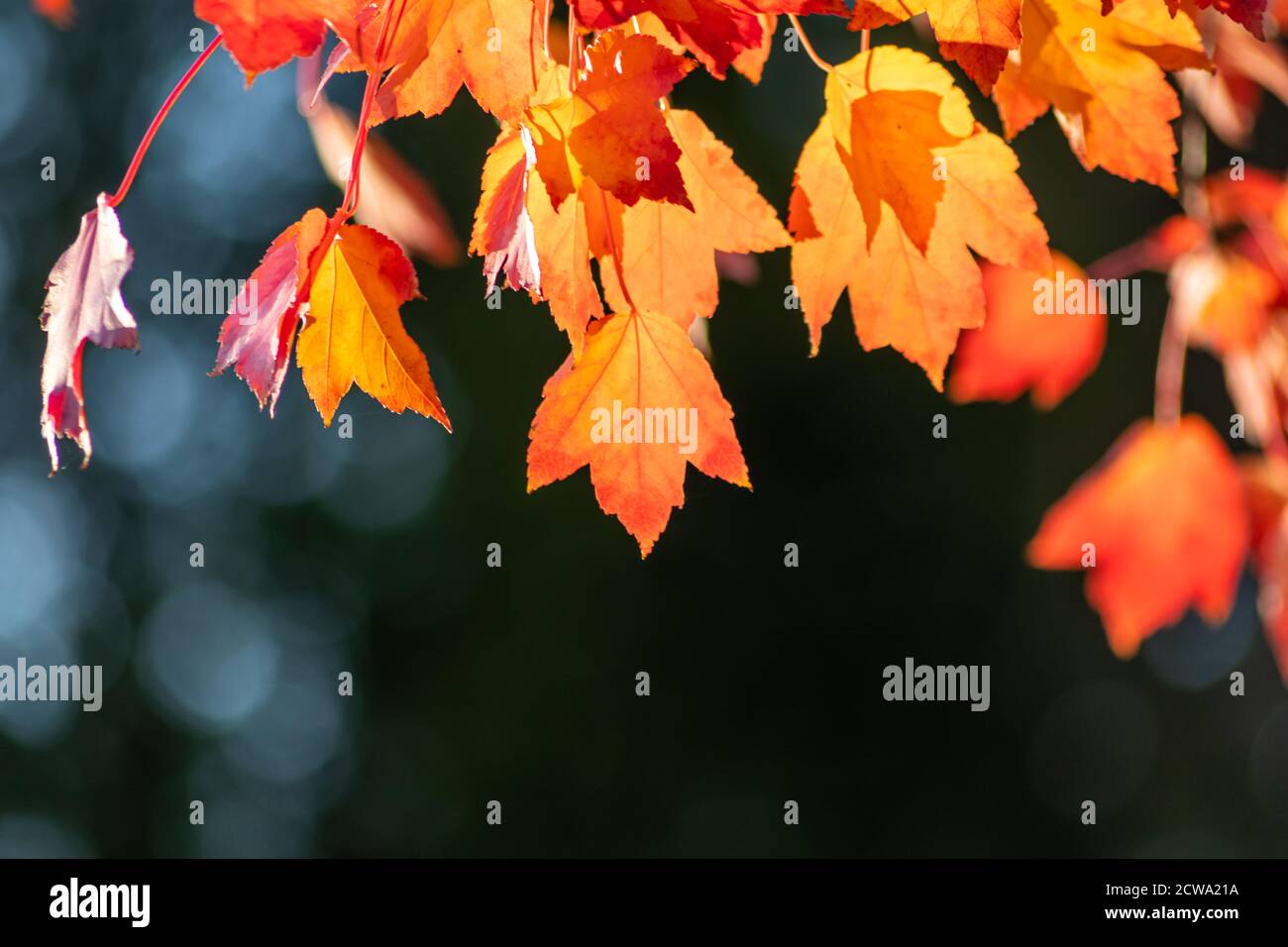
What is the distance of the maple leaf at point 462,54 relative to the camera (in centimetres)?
64

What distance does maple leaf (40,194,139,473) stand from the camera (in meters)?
0.60

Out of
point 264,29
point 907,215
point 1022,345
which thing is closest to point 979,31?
point 907,215

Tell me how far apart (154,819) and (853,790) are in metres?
4.54

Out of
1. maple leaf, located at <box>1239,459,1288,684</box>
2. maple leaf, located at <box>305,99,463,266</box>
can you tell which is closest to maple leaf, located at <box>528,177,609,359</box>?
maple leaf, located at <box>305,99,463,266</box>

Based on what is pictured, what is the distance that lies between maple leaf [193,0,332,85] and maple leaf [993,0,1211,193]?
42cm

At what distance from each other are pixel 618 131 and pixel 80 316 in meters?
0.31

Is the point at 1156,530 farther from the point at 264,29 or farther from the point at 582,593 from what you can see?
the point at 582,593

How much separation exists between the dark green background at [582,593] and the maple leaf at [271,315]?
425 cm

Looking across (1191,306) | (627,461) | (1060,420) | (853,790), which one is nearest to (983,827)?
(853,790)

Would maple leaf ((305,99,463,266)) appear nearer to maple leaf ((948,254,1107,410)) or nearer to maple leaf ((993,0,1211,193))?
maple leaf ((993,0,1211,193))

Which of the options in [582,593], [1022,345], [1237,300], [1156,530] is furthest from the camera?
[582,593]

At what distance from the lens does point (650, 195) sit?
0.59 metres

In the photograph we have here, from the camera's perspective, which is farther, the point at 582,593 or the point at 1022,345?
the point at 582,593
